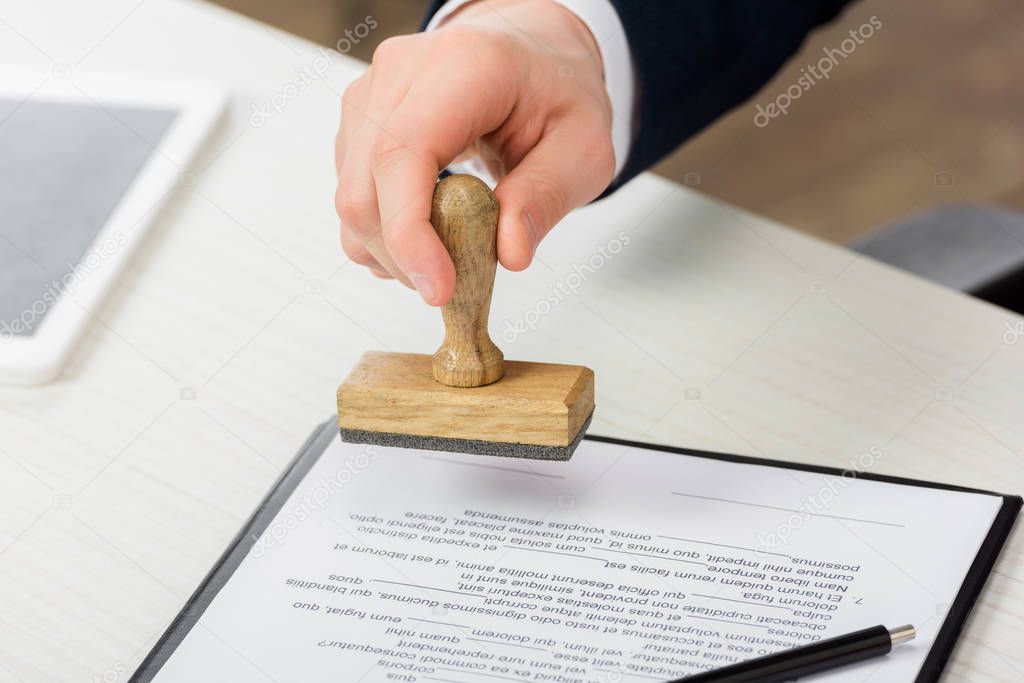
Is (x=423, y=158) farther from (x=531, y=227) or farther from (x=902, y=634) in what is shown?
(x=902, y=634)

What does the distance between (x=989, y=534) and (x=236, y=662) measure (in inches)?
14.3

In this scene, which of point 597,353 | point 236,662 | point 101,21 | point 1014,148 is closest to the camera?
point 236,662

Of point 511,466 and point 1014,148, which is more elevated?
point 511,466

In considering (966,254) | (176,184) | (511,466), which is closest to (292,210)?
(176,184)

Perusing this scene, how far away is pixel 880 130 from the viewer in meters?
2.15

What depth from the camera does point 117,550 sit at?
0.61 meters

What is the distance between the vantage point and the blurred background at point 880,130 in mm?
1999

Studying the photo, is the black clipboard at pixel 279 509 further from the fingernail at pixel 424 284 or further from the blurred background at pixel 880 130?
the blurred background at pixel 880 130

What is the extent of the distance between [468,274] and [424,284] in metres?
0.02

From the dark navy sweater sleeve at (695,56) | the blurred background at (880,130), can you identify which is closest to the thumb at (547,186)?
the dark navy sweater sleeve at (695,56)

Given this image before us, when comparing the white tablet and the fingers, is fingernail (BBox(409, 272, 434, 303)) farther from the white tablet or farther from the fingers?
the white tablet

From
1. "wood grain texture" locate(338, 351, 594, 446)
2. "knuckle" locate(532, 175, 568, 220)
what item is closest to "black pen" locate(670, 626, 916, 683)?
"wood grain texture" locate(338, 351, 594, 446)

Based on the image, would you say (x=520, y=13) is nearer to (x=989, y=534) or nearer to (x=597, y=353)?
(x=597, y=353)

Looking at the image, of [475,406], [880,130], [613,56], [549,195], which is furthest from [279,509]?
[880,130]
